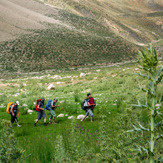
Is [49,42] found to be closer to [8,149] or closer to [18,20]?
[18,20]

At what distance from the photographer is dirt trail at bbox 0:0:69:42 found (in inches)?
2628

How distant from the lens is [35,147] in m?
6.36

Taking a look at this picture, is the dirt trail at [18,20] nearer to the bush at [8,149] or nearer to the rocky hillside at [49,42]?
the rocky hillside at [49,42]

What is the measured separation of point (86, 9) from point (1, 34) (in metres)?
59.8

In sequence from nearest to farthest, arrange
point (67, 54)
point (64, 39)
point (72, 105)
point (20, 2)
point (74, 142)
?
1. point (74, 142)
2. point (72, 105)
3. point (67, 54)
4. point (64, 39)
5. point (20, 2)

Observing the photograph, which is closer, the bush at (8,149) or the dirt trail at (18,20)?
the bush at (8,149)

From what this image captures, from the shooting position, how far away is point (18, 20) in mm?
74938

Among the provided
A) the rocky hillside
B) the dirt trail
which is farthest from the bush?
the dirt trail

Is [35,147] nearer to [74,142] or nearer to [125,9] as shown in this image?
[74,142]

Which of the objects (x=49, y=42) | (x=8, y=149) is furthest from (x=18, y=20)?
(x=8, y=149)

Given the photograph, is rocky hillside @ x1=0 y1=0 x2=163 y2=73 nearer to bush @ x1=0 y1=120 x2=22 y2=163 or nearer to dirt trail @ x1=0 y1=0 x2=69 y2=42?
dirt trail @ x1=0 y1=0 x2=69 y2=42

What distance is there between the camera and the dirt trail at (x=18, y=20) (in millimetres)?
66750

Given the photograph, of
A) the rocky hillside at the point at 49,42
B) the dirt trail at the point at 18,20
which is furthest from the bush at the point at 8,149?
the dirt trail at the point at 18,20

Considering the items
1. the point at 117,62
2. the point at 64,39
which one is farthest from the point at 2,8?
the point at 117,62
